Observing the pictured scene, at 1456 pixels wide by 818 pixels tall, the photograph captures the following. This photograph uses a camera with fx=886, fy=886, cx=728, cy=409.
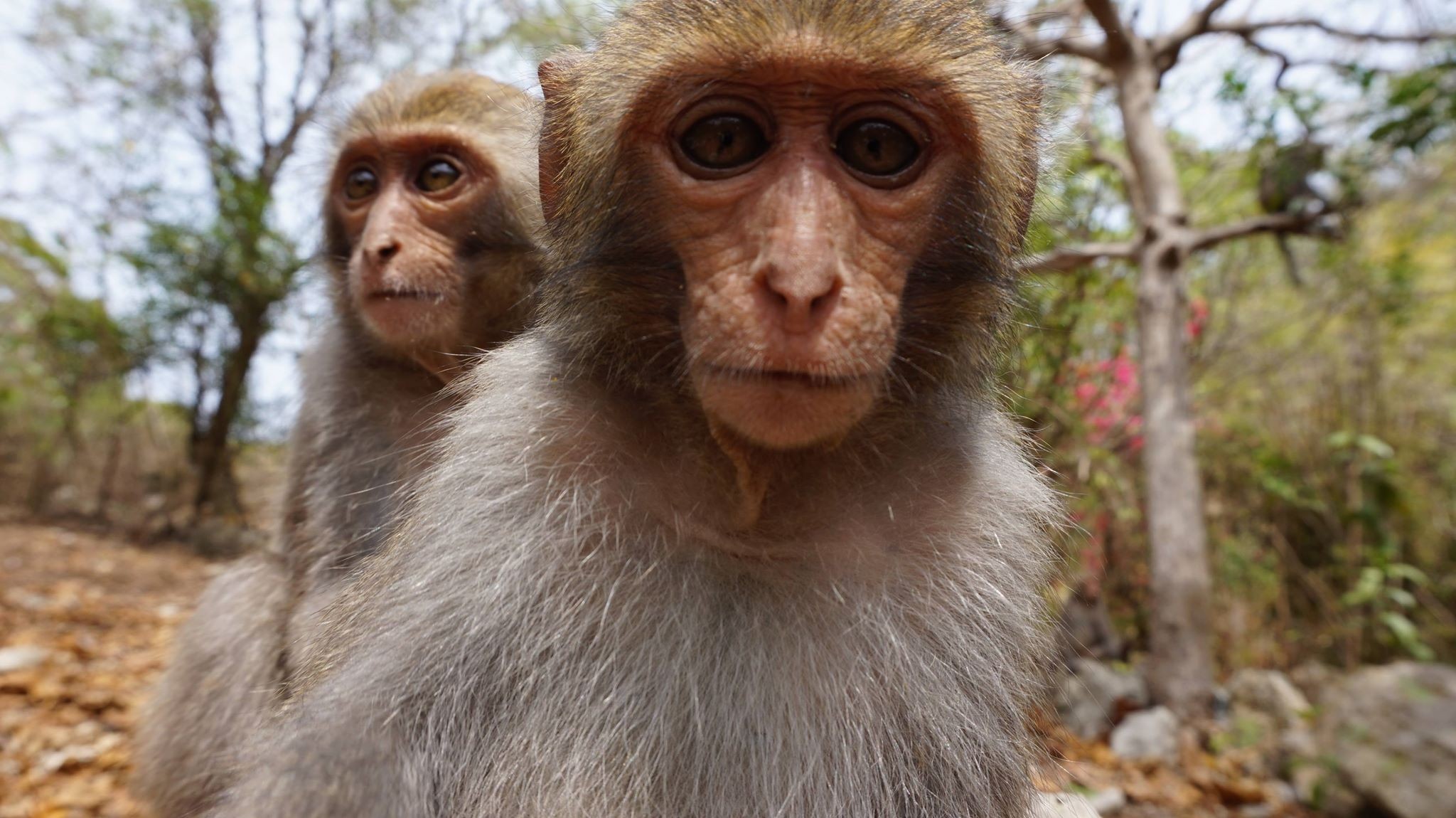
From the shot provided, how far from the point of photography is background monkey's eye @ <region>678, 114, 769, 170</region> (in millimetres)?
1596

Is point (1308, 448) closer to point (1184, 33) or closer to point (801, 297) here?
point (1184, 33)

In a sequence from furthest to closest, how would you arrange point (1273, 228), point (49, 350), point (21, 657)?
point (49, 350), point (1273, 228), point (21, 657)

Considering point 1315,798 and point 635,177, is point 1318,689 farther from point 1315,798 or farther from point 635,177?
point 635,177

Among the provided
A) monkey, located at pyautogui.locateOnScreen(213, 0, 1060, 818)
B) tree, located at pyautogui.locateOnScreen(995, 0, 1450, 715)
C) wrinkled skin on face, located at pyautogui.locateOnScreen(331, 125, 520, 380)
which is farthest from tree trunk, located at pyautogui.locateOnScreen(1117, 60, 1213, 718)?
wrinkled skin on face, located at pyautogui.locateOnScreen(331, 125, 520, 380)

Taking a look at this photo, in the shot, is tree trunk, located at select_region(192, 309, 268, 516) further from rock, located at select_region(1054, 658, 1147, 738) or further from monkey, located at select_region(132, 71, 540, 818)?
rock, located at select_region(1054, 658, 1147, 738)

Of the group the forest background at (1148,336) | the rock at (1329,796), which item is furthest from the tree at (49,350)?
the rock at (1329,796)

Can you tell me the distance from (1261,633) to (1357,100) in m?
3.92

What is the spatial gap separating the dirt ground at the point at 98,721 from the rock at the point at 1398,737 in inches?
16.1

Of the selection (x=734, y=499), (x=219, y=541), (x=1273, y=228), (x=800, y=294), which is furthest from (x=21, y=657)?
(x=1273, y=228)

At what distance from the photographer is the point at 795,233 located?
1404 mm

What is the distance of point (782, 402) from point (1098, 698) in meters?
4.82

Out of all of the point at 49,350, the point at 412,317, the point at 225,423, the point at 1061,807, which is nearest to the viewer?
the point at 1061,807

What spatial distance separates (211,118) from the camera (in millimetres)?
9430

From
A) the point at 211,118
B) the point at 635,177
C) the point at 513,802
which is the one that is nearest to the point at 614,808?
the point at 513,802
